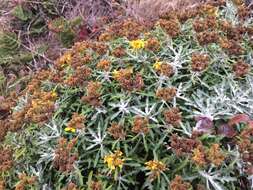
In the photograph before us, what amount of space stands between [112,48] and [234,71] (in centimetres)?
64

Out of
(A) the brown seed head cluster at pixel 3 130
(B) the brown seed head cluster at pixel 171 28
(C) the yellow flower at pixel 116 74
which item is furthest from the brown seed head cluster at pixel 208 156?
(A) the brown seed head cluster at pixel 3 130

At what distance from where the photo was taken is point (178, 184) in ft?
5.90

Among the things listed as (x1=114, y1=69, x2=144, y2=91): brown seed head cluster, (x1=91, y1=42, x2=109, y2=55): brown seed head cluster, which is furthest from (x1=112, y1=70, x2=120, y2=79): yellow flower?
(x1=91, y1=42, x2=109, y2=55): brown seed head cluster

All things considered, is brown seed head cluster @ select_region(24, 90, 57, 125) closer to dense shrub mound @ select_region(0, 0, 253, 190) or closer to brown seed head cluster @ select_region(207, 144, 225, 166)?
dense shrub mound @ select_region(0, 0, 253, 190)

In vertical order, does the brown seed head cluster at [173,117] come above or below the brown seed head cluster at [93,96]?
above

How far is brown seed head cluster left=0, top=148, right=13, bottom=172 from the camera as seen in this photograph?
2.14 m

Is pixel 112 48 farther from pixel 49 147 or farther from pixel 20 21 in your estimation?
pixel 20 21

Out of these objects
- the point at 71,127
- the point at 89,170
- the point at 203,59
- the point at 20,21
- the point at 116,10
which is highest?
the point at 203,59

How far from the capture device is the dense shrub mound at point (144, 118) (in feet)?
6.39

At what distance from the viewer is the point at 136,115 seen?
2.08 m

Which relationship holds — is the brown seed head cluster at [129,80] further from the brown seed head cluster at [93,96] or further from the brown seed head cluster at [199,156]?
the brown seed head cluster at [199,156]

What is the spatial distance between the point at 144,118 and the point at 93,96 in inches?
10.2

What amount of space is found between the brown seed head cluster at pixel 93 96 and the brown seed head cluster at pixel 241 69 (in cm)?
65

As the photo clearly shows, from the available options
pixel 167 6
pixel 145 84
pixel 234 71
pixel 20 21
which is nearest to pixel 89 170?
pixel 145 84
